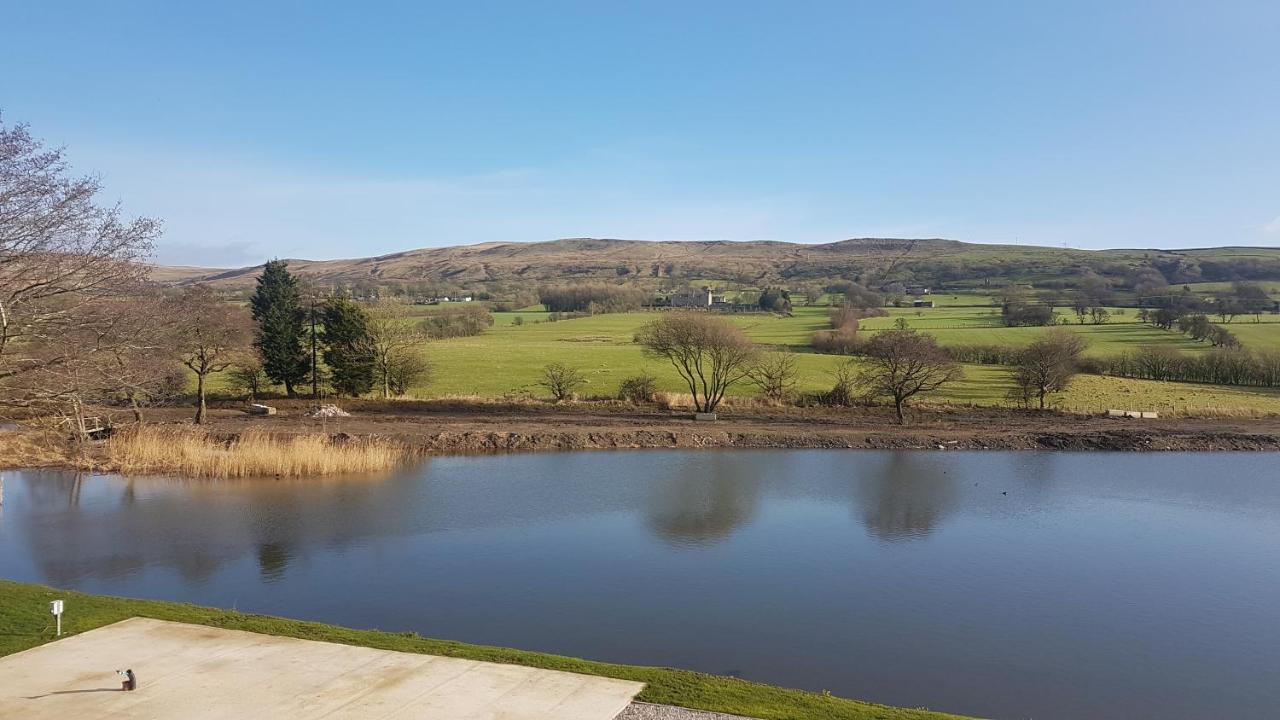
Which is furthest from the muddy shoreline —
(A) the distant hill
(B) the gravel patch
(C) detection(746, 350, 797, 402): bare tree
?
(A) the distant hill

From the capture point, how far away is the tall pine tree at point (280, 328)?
41.4 meters

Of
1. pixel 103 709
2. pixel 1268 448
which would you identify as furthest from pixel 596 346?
pixel 103 709

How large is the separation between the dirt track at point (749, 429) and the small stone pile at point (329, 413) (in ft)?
1.73

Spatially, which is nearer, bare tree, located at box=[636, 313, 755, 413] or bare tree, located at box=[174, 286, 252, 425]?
bare tree, located at box=[174, 286, 252, 425]

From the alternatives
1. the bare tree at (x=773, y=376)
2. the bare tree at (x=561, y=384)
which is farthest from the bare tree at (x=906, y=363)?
the bare tree at (x=561, y=384)

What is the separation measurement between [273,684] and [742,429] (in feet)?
85.4

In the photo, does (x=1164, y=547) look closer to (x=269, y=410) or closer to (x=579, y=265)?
(x=269, y=410)

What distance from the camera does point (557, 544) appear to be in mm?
19906

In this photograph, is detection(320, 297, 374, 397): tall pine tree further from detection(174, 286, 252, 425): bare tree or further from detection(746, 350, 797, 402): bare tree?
detection(746, 350, 797, 402): bare tree

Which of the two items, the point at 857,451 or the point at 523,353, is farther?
the point at 523,353

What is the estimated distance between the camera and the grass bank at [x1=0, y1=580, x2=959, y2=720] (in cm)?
1073

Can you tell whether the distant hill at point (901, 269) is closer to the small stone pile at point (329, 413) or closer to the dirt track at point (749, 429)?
the dirt track at point (749, 429)

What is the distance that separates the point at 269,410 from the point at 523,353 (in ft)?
80.9

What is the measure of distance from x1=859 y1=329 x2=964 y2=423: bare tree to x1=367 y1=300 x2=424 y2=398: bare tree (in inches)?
934
